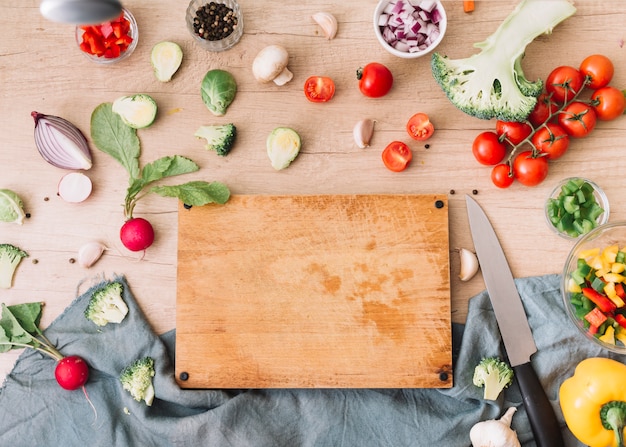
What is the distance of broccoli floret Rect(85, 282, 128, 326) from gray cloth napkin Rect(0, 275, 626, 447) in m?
0.02

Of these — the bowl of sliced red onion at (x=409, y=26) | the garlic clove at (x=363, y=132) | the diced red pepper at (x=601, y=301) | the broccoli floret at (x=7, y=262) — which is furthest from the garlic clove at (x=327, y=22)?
the broccoli floret at (x=7, y=262)

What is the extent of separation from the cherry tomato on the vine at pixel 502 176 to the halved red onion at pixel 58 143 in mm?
1146

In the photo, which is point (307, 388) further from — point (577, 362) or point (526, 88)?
point (526, 88)

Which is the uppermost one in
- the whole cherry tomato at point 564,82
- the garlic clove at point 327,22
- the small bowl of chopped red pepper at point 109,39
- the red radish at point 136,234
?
the whole cherry tomato at point 564,82

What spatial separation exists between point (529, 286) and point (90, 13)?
1.31 meters

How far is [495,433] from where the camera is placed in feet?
5.05

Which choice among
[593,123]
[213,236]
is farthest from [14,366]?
[593,123]

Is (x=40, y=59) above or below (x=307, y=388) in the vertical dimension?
above

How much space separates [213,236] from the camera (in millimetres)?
1620

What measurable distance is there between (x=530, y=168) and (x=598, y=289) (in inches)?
14.2

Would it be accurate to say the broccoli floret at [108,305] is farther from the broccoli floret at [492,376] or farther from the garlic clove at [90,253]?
the broccoli floret at [492,376]

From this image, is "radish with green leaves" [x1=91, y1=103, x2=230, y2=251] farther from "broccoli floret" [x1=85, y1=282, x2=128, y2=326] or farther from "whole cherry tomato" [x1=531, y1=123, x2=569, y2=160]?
"whole cherry tomato" [x1=531, y1=123, x2=569, y2=160]

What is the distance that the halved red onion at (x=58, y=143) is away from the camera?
1659 mm

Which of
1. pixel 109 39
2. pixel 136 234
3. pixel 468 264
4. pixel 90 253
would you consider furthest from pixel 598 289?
pixel 109 39
